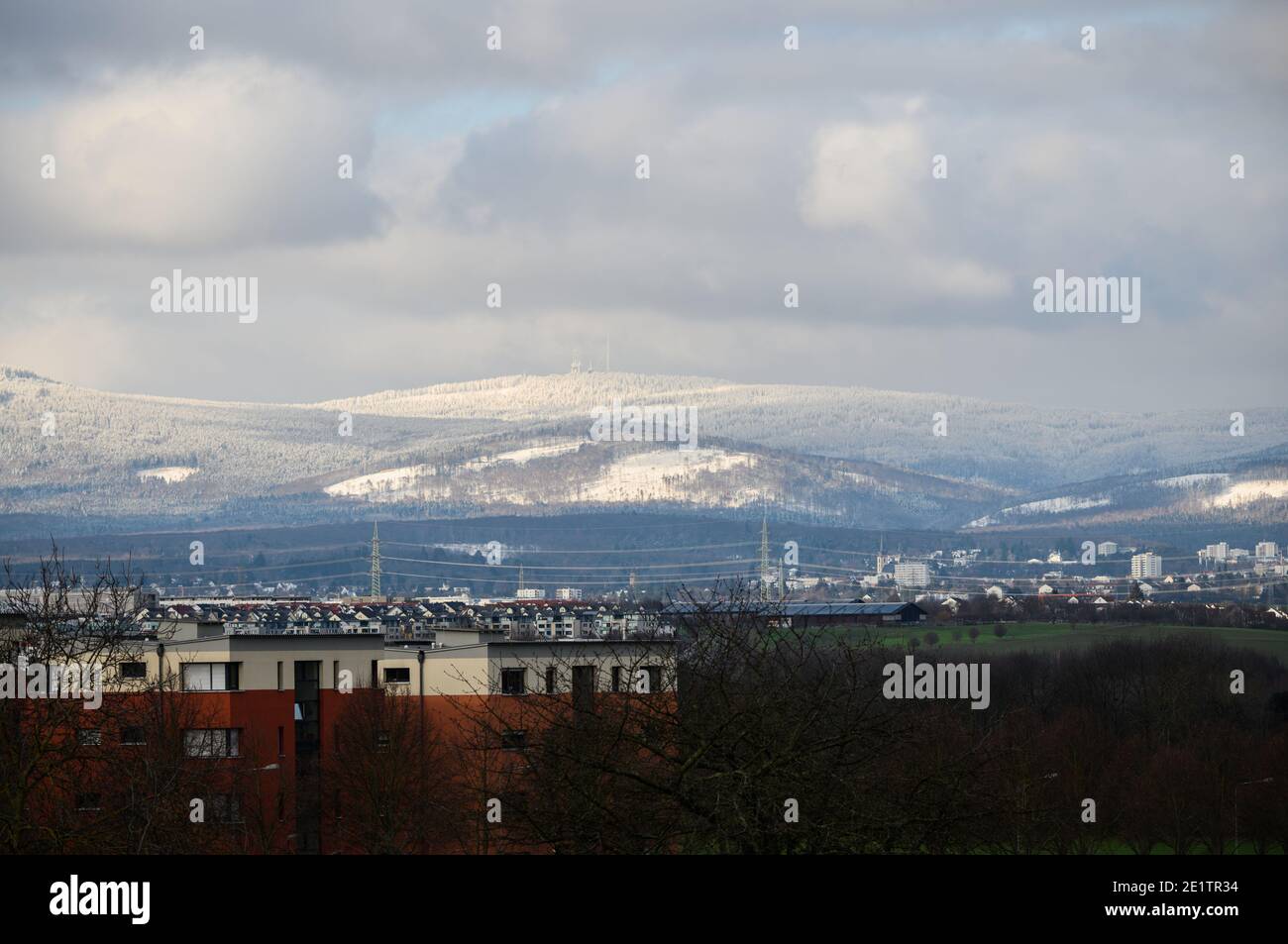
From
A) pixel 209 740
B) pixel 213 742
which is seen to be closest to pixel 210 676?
pixel 209 740

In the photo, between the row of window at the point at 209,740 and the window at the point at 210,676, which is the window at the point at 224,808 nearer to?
the row of window at the point at 209,740

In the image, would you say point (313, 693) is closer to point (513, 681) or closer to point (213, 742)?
point (513, 681)

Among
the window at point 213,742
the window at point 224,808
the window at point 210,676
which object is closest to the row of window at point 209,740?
the window at point 213,742

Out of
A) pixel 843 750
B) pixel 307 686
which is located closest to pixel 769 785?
pixel 843 750

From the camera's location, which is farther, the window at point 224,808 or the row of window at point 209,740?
the row of window at point 209,740
